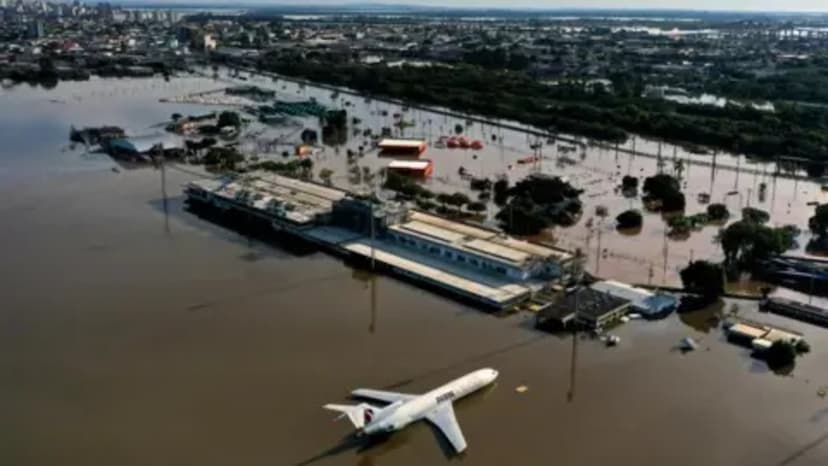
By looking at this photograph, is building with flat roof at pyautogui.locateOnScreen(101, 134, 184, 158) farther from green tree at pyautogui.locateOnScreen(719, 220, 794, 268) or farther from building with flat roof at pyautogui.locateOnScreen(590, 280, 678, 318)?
green tree at pyautogui.locateOnScreen(719, 220, 794, 268)

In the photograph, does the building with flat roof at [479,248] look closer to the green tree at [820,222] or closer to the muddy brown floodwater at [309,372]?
the muddy brown floodwater at [309,372]

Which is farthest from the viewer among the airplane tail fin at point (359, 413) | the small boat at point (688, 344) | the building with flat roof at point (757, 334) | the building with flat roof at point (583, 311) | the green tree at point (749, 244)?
the green tree at point (749, 244)

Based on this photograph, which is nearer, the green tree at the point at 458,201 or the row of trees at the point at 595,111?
the green tree at the point at 458,201

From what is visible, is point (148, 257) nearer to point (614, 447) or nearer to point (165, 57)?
point (614, 447)

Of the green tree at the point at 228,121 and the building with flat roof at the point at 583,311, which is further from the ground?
the green tree at the point at 228,121

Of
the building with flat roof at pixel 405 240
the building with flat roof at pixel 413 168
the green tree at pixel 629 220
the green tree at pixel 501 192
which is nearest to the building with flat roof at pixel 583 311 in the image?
the building with flat roof at pixel 405 240

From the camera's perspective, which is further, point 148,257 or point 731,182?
point 731,182

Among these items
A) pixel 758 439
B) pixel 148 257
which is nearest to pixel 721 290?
pixel 758 439

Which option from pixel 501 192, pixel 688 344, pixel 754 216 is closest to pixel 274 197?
pixel 501 192

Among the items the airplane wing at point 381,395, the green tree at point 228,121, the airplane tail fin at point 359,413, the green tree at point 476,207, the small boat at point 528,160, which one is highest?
the green tree at point 228,121
